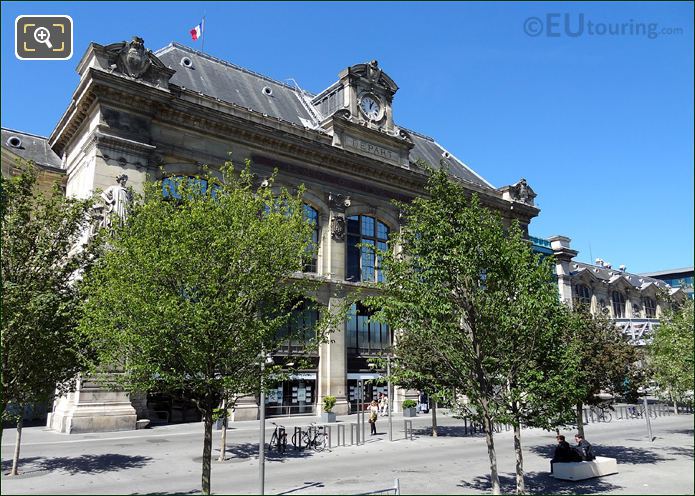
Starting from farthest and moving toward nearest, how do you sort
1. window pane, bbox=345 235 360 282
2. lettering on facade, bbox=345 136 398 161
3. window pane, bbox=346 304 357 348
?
lettering on facade, bbox=345 136 398 161
window pane, bbox=345 235 360 282
window pane, bbox=346 304 357 348

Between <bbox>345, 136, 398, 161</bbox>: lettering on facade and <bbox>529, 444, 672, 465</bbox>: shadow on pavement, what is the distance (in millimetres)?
24369

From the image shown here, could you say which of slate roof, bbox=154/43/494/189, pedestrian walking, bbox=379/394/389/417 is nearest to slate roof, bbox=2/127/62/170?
slate roof, bbox=154/43/494/189

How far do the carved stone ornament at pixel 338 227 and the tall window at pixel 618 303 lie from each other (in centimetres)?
5266

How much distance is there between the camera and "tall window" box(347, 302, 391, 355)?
37656 millimetres

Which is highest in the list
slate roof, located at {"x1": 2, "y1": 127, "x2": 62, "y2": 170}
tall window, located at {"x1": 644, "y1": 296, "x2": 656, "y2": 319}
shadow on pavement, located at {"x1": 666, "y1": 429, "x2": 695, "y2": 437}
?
slate roof, located at {"x1": 2, "y1": 127, "x2": 62, "y2": 170}

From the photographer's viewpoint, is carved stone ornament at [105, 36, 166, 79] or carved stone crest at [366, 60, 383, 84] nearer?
carved stone ornament at [105, 36, 166, 79]

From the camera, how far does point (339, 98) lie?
41188 mm

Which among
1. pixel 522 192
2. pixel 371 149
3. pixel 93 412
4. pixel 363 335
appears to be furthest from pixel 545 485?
pixel 522 192

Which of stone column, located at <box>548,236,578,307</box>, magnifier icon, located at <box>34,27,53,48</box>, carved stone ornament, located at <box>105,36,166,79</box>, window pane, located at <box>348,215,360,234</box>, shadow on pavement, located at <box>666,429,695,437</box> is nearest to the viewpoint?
magnifier icon, located at <box>34,27,53,48</box>

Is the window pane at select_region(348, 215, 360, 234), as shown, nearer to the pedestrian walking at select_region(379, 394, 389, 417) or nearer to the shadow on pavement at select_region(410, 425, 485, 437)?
the pedestrian walking at select_region(379, 394, 389, 417)

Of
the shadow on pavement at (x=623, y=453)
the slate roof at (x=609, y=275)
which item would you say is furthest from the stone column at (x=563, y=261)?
the shadow on pavement at (x=623, y=453)

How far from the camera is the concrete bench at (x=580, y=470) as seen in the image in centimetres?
1623

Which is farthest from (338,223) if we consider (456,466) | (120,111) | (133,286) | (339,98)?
(133,286)

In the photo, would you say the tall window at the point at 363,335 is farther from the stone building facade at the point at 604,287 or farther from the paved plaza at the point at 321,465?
the stone building facade at the point at 604,287
